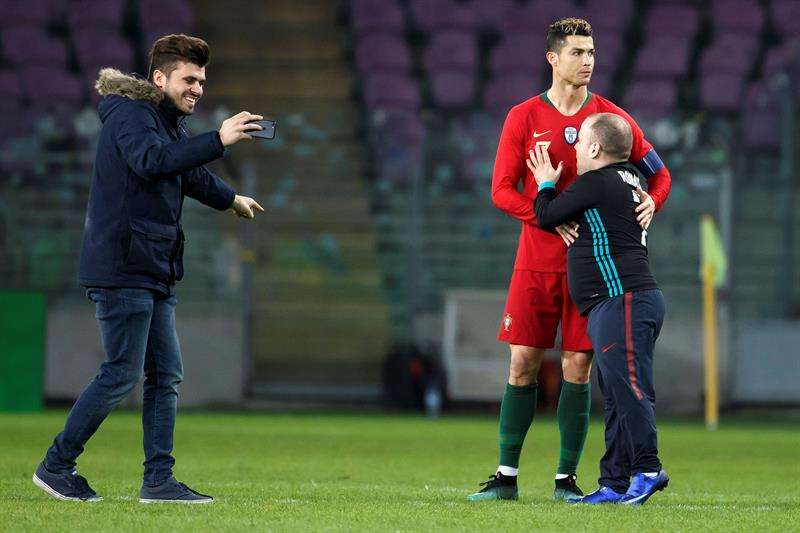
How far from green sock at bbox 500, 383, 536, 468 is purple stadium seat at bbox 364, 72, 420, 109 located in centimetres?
1058

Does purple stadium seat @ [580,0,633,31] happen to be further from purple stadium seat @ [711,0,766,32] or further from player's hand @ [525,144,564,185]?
player's hand @ [525,144,564,185]

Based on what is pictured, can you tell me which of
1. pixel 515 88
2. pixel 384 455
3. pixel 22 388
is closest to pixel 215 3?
pixel 515 88

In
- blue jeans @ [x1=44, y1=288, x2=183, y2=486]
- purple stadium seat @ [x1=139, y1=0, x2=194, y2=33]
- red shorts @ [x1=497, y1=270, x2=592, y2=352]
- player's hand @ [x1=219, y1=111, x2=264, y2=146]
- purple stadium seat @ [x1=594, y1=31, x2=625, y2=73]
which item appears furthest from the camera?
purple stadium seat @ [x1=139, y1=0, x2=194, y2=33]

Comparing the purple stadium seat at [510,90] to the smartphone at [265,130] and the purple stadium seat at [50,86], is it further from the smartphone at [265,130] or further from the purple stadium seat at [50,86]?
the smartphone at [265,130]

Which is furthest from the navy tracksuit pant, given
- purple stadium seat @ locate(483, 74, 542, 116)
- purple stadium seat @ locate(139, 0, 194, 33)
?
purple stadium seat @ locate(139, 0, 194, 33)

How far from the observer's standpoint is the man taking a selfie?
174 inches

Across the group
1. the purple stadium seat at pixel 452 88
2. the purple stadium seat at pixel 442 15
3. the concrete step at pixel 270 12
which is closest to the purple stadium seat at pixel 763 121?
the purple stadium seat at pixel 452 88

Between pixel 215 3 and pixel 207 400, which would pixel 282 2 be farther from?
pixel 207 400

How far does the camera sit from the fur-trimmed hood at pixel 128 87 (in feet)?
14.9

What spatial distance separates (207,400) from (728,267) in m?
4.93

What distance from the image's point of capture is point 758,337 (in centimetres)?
1262

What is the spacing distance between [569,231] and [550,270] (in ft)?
0.90

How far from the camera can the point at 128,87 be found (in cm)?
455

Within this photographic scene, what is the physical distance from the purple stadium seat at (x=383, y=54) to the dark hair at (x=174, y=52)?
11.5 metres
